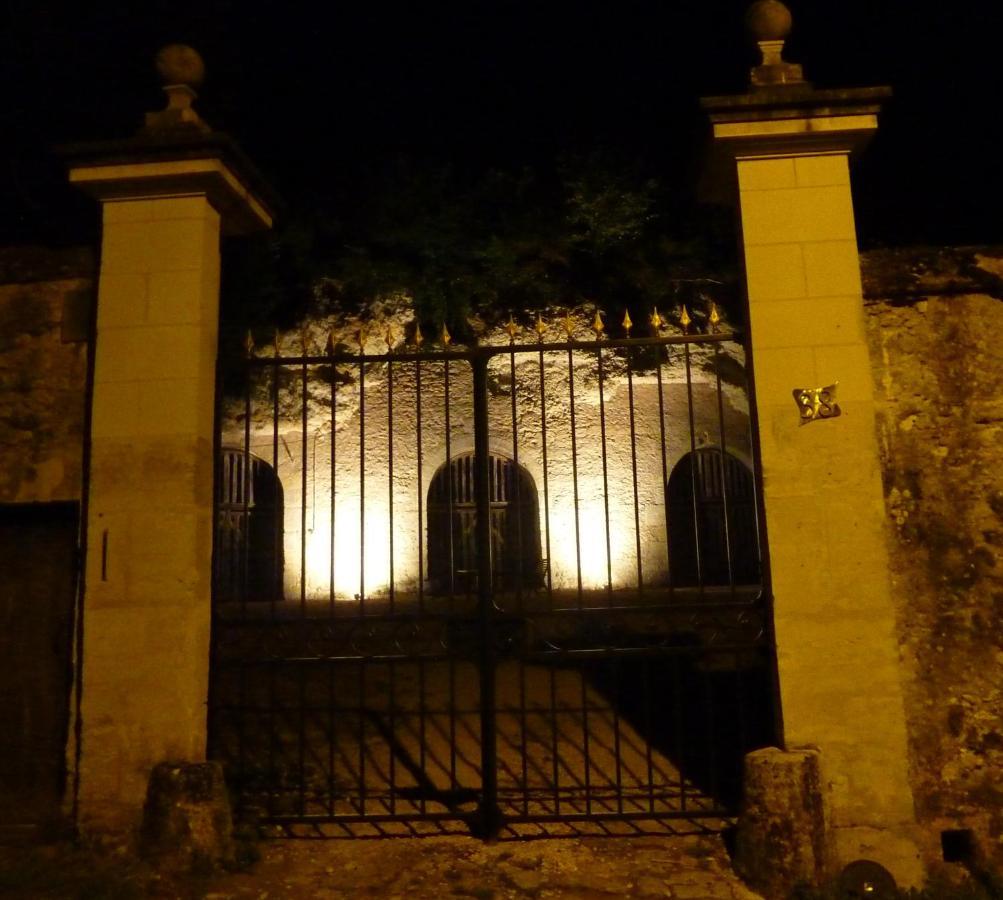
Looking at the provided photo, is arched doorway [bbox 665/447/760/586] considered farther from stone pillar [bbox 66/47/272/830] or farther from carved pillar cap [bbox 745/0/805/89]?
stone pillar [bbox 66/47/272/830]

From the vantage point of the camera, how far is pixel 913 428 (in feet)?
13.6

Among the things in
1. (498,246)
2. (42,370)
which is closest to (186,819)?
(42,370)

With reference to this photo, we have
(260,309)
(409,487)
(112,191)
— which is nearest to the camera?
(112,191)

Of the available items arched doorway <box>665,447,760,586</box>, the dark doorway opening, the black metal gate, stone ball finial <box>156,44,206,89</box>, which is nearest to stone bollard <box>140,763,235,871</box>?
the black metal gate

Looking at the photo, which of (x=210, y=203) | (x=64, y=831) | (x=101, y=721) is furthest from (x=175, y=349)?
(x=64, y=831)

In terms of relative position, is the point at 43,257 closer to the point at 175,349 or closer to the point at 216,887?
the point at 175,349

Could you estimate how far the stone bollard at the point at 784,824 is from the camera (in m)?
3.64

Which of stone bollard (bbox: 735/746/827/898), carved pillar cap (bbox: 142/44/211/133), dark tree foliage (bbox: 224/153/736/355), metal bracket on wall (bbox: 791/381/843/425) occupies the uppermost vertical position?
dark tree foliage (bbox: 224/153/736/355)

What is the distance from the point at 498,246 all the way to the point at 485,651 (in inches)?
342

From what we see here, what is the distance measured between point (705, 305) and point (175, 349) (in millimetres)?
9284

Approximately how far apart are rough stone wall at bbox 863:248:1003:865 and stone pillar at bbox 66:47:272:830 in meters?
3.30

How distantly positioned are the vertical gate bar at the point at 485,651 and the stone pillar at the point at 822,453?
1.39 meters

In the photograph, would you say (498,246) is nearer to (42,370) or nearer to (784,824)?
(42,370)

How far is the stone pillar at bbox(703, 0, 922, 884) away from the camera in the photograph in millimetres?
3816
